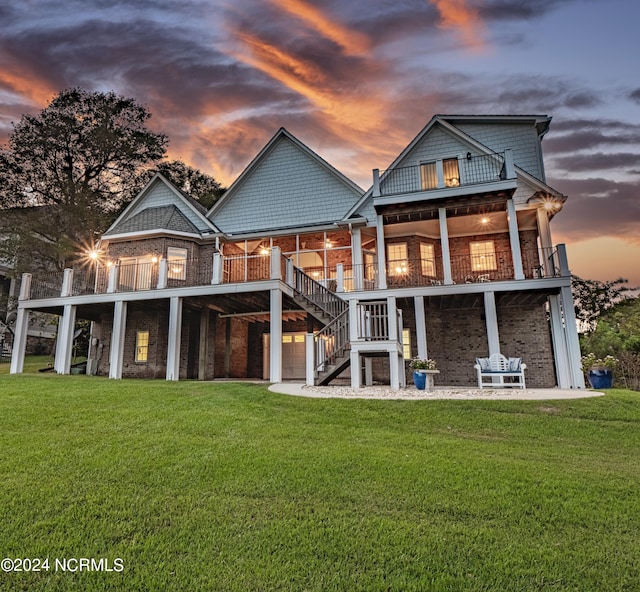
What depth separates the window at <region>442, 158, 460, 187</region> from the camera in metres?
15.3

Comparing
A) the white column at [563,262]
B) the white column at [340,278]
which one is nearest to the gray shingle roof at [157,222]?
the white column at [340,278]

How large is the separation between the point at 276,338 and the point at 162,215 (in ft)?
30.6

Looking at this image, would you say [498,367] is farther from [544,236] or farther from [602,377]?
[544,236]

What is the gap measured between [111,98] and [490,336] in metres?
28.4

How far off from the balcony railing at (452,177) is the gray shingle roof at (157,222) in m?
8.73

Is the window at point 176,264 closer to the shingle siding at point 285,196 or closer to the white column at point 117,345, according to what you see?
the shingle siding at point 285,196

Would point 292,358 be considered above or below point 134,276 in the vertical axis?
below

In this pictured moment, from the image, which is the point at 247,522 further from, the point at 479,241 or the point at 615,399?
the point at 479,241

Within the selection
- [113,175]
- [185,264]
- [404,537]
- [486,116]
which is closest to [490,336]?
[486,116]

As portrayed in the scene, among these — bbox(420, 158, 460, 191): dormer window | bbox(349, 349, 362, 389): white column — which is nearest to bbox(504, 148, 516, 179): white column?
bbox(420, 158, 460, 191): dormer window

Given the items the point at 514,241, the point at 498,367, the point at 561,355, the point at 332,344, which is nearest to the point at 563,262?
the point at 514,241

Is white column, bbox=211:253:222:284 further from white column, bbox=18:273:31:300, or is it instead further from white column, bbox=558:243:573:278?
white column, bbox=558:243:573:278

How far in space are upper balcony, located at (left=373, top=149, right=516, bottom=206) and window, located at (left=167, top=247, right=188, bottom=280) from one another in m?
8.61

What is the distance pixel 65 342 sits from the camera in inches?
632
